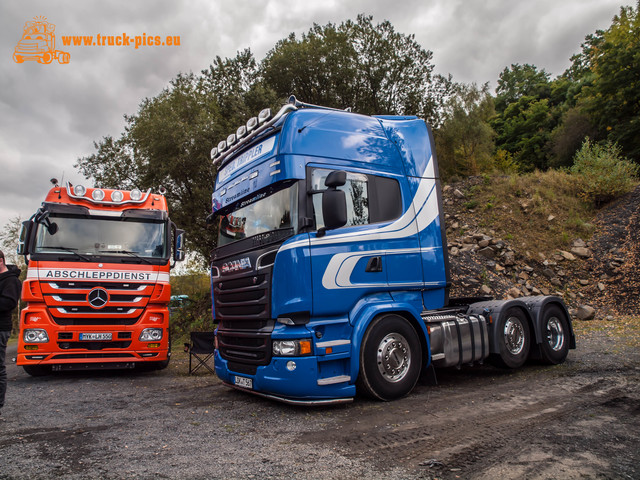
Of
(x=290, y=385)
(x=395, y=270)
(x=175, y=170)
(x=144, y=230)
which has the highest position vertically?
(x=175, y=170)

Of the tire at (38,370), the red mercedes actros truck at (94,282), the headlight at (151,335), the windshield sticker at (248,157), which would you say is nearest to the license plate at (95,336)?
the red mercedes actros truck at (94,282)

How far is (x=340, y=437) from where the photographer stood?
4.08 m

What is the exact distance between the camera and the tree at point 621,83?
80.6 ft

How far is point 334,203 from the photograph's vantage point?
491 centimetres

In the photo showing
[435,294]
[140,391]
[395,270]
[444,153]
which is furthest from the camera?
[444,153]

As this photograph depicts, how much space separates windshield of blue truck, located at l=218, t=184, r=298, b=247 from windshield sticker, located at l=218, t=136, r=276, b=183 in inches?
23.6

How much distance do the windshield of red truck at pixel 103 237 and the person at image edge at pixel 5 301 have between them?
3.26 metres

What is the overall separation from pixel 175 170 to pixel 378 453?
46.1ft

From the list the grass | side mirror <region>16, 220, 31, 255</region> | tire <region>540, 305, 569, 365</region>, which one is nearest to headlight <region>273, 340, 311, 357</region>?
tire <region>540, 305, 569, 365</region>

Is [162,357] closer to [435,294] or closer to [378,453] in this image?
[435,294]

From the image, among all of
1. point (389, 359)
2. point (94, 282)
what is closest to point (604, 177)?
point (389, 359)

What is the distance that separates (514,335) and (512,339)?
86 millimetres

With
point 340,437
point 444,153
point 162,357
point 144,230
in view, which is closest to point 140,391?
point 162,357

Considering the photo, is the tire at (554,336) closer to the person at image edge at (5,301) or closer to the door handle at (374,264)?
the door handle at (374,264)
